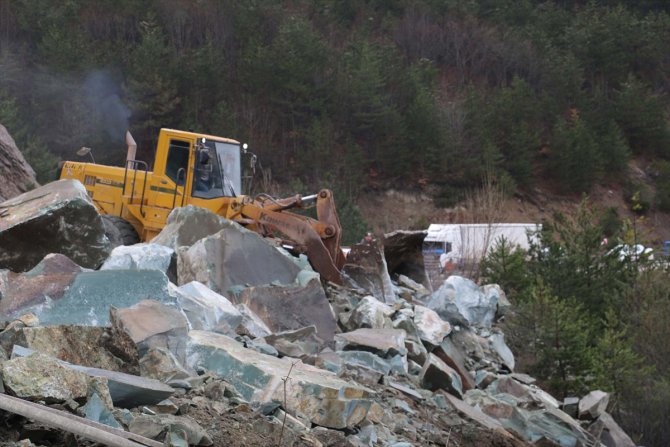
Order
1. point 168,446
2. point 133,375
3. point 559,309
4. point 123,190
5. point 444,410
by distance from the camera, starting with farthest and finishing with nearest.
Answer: point 559,309 → point 123,190 → point 444,410 → point 133,375 → point 168,446

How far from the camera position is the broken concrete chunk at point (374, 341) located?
27.6 ft

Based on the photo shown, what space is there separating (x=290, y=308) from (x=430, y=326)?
2169 mm

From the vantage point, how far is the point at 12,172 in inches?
509

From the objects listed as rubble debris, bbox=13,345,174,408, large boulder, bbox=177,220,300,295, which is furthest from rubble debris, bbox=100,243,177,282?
rubble debris, bbox=13,345,174,408

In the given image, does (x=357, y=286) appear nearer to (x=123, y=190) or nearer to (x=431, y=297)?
(x=431, y=297)

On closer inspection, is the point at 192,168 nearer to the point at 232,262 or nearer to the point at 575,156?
the point at 232,262

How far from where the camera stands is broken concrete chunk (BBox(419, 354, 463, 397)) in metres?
8.53

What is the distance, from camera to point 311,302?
894 cm

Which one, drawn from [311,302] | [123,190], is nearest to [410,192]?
[123,190]

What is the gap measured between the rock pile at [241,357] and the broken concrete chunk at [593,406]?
3 cm

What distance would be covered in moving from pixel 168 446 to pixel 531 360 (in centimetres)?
1086

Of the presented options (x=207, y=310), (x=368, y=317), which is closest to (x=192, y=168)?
(x=368, y=317)

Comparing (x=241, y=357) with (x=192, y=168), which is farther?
(x=192, y=168)

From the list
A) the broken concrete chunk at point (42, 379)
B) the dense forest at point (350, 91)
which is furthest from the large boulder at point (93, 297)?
the dense forest at point (350, 91)
